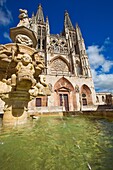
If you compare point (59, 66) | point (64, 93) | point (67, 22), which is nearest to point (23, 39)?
point (64, 93)

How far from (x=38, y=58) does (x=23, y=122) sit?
9.36 feet

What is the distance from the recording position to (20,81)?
12.2 ft

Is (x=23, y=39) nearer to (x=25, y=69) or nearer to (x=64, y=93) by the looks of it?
(x=25, y=69)

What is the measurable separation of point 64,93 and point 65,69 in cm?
1125

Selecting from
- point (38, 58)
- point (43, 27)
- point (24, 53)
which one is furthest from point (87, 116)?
point (43, 27)

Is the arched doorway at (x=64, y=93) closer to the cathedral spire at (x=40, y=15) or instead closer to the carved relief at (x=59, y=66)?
the carved relief at (x=59, y=66)

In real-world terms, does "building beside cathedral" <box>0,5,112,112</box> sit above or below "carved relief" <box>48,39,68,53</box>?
below

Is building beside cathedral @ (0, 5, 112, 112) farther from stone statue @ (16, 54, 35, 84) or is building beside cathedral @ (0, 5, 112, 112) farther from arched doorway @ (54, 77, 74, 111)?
stone statue @ (16, 54, 35, 84)

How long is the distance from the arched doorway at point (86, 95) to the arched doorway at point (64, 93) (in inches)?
108

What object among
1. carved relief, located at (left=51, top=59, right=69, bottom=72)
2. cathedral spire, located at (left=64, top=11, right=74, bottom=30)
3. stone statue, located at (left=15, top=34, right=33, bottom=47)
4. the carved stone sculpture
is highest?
cathedral spire, located at (left=64, top=11, right=74, bottom=30)

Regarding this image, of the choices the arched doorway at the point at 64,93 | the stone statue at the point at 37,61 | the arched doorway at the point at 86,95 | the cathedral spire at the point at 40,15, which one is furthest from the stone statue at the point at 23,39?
the cathedral spire at the point at 40,15

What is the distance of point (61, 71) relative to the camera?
85.0 feet

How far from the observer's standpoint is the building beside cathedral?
18.3 ft

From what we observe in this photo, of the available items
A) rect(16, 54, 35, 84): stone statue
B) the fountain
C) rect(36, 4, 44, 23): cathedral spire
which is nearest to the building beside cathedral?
rect(36, 4, 44, 23): cathedral spire
